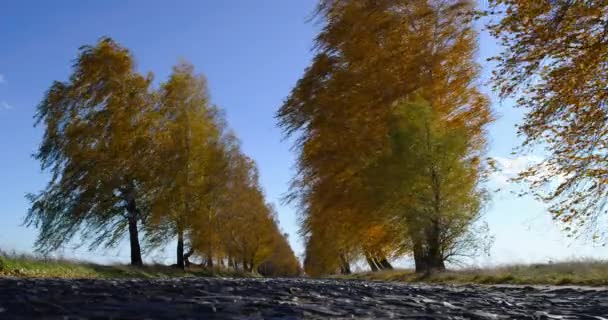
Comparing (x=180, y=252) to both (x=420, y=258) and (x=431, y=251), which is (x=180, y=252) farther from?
(x=431, y=251)

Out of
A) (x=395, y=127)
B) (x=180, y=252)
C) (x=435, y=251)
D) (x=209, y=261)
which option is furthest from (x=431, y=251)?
(x=209, y=261)

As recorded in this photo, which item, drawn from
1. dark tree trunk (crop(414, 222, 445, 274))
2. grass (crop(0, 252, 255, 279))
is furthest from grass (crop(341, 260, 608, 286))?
grass (crop(0, 252, 255, 279))

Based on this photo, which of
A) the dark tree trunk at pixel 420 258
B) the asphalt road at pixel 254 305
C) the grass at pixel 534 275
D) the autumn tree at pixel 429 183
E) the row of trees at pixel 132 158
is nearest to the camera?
the asphalt road at pixel 254 305

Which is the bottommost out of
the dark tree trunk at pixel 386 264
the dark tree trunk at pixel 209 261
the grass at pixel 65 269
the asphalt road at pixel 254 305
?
the asphalt road at pixel 254 305

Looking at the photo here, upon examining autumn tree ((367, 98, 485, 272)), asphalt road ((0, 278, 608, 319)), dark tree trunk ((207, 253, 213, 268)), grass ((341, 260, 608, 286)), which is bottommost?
asphalt road ((0, 278, 608, 319))

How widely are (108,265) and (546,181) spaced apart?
1555 centimetres

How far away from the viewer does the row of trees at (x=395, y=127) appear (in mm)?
17953

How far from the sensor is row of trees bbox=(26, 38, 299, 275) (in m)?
24.2

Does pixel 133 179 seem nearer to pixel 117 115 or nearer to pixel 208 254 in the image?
pixel 117 115

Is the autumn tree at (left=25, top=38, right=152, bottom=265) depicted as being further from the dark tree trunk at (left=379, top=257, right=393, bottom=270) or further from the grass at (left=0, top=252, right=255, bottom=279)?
the dark tree trunk at (left=379, top=257, right=393, bottom=270)

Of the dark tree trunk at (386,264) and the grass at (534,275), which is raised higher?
the dark tree trunk at (386,264)

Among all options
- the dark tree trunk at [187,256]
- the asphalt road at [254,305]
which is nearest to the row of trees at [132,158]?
the dark tree trunk at [187,256]

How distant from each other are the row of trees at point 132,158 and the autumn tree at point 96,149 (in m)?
0.04

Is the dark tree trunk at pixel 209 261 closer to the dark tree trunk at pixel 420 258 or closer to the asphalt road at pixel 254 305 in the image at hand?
the dark tree trunk at pixel 420 258
